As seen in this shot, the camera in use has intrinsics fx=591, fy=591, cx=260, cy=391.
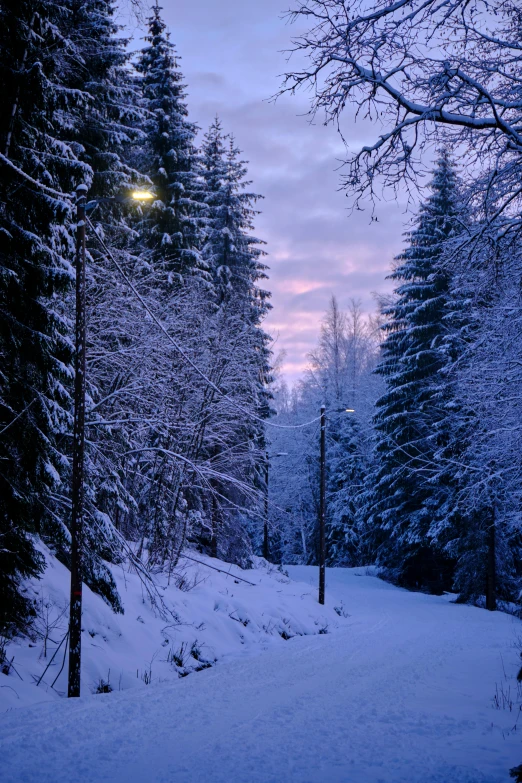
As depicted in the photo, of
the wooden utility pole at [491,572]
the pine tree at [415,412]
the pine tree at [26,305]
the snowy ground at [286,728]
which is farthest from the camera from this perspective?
the pine tree at [415,412]

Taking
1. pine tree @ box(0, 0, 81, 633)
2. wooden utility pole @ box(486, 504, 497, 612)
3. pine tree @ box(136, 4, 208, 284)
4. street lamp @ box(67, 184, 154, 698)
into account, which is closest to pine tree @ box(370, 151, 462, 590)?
wooden utility pole @ box(486, 504, 497, 612)

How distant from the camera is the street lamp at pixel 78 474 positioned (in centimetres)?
817

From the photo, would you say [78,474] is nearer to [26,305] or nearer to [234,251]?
[26,305]

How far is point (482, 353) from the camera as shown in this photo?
49.3 ft

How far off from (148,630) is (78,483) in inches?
162

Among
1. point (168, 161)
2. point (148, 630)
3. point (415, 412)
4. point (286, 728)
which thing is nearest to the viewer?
point (286, 728)

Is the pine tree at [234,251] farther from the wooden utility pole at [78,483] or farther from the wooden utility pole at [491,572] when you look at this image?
the wooden utility pole at [78,483]

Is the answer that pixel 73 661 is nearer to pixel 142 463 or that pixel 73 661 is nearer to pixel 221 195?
pixel 142 463

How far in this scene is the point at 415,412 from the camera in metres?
29.1

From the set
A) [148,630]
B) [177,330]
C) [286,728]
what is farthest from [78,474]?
[177,330]

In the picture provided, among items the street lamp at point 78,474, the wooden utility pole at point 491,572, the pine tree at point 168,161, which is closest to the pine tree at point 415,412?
the wooden utility pole at point 491,572

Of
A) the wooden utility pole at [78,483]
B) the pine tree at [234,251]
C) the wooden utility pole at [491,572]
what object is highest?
the pine tree at [234,251]

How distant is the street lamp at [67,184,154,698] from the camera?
8172 millimetres

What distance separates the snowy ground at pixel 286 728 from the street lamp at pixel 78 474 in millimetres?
599
